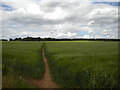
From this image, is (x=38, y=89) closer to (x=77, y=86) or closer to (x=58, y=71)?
(x=77, y=86)

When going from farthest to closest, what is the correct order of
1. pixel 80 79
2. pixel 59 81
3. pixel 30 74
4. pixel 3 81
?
pixel 30 74 → pixel 59 81 → pixel 80 79 → pixel 3 81

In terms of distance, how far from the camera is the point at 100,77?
36.0ft

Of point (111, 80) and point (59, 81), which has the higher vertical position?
point (111, 80)

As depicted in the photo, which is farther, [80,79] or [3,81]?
[80,79]

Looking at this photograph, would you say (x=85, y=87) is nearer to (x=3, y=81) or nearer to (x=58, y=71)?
(x=58, y=71)

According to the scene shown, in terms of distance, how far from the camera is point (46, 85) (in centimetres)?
1191

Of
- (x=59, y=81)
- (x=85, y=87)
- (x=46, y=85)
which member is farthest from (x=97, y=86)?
(x=46, y=85)

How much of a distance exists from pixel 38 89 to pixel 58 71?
4668mm

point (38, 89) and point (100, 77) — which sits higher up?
point (100, 77)

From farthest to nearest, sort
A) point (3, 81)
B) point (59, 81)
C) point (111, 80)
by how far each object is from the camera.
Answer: point (59, 81) → point (111, 80) → point (3, 81)

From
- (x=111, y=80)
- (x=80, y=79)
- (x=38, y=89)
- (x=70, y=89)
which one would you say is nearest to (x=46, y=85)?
(x=38, y=89)

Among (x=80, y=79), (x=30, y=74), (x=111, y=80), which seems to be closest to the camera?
(x=111, y=80)

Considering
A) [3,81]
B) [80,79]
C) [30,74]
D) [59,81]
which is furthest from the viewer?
[30,74]

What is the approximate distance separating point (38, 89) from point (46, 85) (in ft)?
4.48
